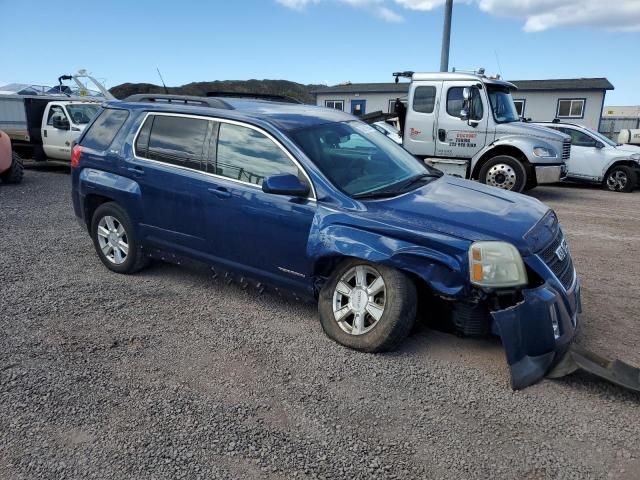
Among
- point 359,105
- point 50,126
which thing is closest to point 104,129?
point 50,126

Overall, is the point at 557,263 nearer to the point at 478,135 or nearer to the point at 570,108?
the point at 478,135

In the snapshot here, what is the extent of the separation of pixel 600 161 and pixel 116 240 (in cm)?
1170

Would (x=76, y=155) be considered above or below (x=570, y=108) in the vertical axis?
below

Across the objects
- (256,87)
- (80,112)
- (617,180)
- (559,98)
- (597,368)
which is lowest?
(597,368)

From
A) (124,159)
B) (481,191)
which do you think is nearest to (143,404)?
(124,159)

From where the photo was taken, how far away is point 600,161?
1254cm

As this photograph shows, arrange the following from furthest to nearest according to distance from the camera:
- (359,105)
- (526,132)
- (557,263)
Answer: (359,105) → (526,132) → (557,263)

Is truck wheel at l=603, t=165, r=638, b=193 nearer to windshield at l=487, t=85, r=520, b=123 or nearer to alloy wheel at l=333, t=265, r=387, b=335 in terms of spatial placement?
windshield at l=487, t=85, r=520, b=123

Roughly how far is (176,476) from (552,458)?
74.1 inches

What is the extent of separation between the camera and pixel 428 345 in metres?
3.83

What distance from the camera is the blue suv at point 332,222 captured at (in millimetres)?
3258

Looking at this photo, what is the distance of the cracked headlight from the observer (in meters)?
3.18

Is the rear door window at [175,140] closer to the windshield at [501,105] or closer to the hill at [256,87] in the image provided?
the windshield at [501,105]

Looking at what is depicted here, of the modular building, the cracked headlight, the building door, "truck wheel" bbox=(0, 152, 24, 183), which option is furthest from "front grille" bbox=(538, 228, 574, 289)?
the building door
